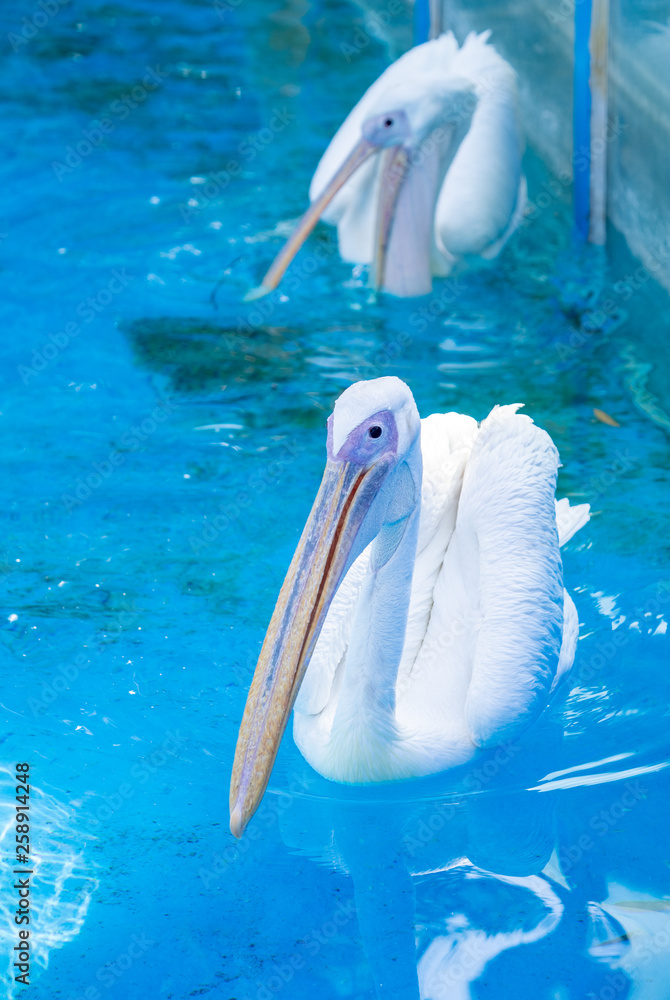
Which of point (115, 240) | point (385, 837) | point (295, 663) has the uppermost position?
point (295, 663)

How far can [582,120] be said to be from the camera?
17.6 feet

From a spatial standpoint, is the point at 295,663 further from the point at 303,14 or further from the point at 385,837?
the point at 303,14

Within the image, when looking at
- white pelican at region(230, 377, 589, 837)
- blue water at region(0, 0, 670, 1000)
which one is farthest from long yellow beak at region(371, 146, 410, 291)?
white pelican at region(230, 377, 589, 837)

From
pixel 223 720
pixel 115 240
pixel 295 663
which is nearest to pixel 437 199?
pixel 115 240

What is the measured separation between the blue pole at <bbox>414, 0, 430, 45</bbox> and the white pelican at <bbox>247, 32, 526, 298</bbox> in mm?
1898

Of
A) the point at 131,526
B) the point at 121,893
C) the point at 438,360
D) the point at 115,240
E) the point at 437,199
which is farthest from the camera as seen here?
the point at 115,240

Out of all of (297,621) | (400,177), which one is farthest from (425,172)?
(297,621)

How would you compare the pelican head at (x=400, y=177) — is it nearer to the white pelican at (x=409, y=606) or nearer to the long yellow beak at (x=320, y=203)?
the long yellow beak at (x=320, y=203)

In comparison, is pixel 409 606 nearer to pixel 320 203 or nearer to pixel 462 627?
pixel 462 627

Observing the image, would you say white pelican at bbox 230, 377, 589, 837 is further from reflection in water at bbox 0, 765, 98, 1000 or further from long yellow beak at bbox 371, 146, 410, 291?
long yellow beak at bbox 371, 146, 410, 291

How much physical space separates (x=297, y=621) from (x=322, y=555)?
0.13 meters

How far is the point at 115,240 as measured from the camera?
5.59m

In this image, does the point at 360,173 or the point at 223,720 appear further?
the point at 360,173

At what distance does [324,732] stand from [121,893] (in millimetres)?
557
